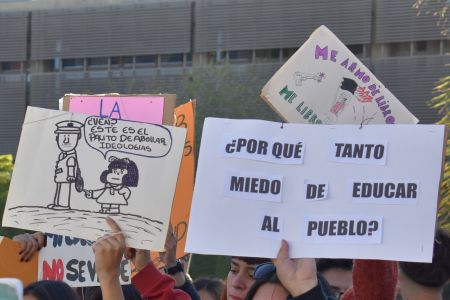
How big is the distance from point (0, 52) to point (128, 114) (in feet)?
119

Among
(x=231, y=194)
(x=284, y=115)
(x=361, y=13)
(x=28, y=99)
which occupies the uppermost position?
(x=361, y=13)

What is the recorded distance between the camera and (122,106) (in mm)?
4965

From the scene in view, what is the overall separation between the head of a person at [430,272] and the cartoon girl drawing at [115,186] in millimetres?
970

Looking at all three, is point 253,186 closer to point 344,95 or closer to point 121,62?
point 344,95

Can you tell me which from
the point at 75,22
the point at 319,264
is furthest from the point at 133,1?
the point at 319,264

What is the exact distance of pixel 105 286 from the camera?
380 centimetres

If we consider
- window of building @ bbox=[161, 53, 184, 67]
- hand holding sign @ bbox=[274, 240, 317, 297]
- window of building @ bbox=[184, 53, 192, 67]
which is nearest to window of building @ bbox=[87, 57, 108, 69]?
window of building @ bbox=[161, 53, 184, 67]

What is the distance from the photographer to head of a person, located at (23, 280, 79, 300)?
3.80m

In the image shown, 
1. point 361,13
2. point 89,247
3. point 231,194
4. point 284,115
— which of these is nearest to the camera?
point 231,194

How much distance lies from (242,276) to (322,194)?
1.07 metres

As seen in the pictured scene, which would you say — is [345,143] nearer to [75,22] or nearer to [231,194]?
[231,194]

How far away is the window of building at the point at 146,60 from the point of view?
127ft

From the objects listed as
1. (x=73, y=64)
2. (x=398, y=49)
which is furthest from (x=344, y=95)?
(x=73, y=64)

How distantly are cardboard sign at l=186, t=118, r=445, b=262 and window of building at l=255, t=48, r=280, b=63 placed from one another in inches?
1305
